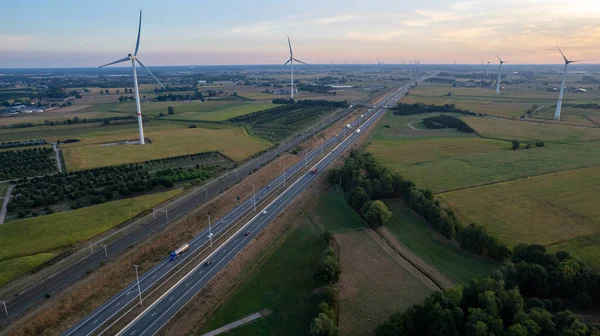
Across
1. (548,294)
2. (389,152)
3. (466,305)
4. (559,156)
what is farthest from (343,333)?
(559,156)

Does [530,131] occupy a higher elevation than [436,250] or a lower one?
higher

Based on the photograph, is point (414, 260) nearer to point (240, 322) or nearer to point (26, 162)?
point (240, 322)

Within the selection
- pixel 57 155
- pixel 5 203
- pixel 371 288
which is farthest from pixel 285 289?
pixel 57 155

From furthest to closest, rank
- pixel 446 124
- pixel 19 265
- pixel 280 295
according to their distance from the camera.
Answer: pixel 446 124, pixel 19 265, pixel 280 295

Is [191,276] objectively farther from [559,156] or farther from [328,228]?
[559,156]

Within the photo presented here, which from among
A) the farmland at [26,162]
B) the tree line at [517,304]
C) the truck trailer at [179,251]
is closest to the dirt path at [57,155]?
the farmland at [26,162]
